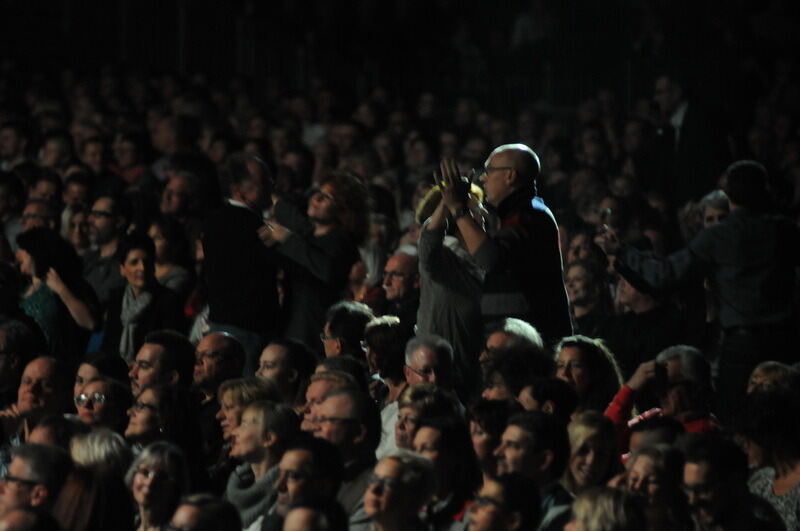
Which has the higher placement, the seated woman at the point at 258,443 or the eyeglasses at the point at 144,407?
the eyeglasses at the point at 144,407

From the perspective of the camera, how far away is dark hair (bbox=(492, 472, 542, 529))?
7199 millimetres

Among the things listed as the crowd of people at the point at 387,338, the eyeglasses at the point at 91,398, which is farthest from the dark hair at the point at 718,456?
the eyeglasses at the point at 91,398

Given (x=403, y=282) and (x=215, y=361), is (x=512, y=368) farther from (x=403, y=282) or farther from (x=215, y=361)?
(x=403, y=282)

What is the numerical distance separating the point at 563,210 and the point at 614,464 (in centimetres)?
641

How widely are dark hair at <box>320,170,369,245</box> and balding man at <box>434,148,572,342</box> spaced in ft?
3.99

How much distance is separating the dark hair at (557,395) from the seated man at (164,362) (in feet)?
7.08

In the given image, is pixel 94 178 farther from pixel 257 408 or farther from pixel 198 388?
pixel 257 408

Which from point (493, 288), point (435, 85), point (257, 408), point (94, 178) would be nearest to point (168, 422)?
point (257, 408)

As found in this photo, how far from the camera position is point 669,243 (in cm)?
1432

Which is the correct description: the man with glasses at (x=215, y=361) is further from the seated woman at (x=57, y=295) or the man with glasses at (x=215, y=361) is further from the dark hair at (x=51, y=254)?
the dark hair at (x=51, y=254)

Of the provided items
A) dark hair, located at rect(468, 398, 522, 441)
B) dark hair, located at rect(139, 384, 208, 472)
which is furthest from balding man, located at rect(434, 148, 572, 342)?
dark hair, located at rect(139, 384, 208, 472)

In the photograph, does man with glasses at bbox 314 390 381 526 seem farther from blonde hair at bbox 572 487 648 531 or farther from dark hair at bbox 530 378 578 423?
blonde hair at bbox 572 487 648 531

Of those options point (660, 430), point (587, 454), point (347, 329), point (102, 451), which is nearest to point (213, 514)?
point (102, 451)

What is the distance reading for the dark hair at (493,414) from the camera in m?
8.37
